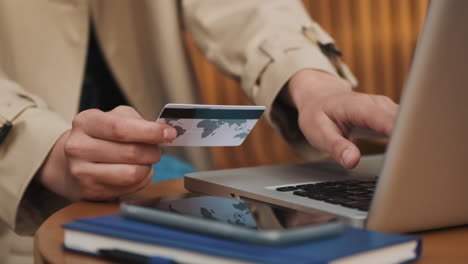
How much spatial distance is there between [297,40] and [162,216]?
0.70 meters

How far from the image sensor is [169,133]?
1.92 ft

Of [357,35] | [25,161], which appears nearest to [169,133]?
[25,161]

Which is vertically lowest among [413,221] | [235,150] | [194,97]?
[235,150]

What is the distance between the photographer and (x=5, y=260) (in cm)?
102

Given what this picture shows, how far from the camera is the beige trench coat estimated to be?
2.66ft

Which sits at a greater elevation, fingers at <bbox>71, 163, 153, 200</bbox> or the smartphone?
the smartphone

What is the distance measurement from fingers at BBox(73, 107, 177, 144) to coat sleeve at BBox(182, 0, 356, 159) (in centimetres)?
39

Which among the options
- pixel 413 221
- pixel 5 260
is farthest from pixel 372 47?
pixel 413 221

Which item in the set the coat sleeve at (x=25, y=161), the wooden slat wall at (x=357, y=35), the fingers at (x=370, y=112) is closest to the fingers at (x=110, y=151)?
the coat sleeve at (x=25, y=161)

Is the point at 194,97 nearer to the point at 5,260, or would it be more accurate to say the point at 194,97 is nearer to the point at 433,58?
the point at 5,260

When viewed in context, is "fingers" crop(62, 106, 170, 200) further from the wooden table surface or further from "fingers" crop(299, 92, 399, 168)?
"fingers" crop(299, 92, 399, 168)

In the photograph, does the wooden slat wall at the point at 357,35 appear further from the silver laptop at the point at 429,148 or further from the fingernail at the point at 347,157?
the silver laptop at the point at 429,148

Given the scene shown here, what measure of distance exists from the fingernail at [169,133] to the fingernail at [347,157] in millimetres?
185

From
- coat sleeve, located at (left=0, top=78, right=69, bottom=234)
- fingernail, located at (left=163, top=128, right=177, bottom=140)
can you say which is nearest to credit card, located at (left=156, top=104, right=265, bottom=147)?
fingernail, located at (left=163, top=128, right=177, bottom=140)
